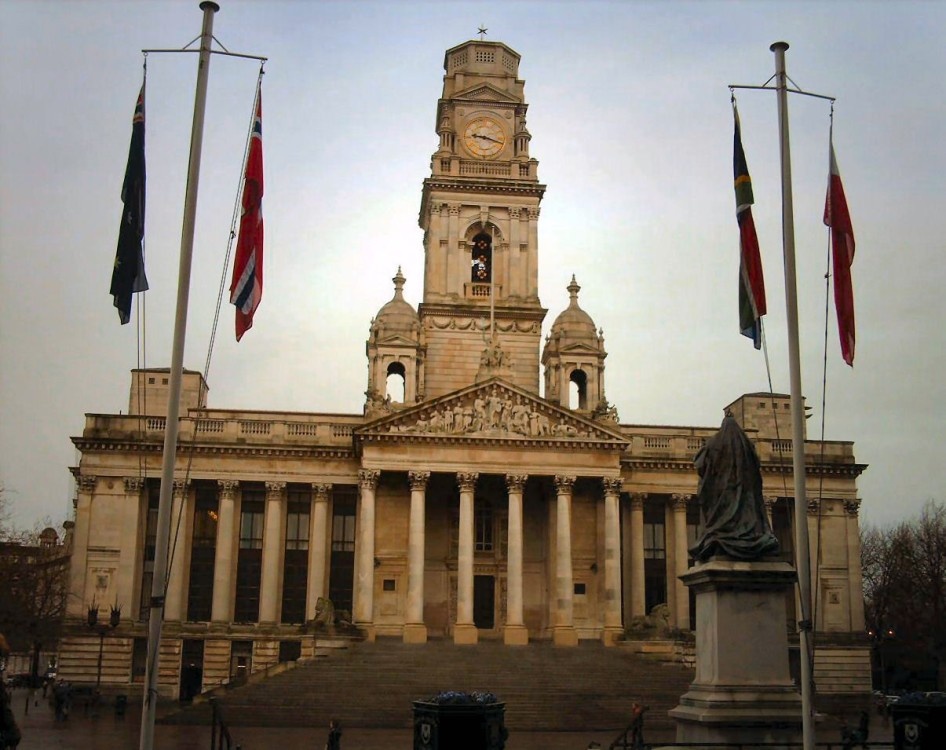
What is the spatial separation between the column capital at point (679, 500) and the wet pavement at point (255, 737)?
19036 mm

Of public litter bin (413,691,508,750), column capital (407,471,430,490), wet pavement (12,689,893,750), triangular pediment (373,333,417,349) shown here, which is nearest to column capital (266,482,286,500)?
column capital (407,471,430,490)

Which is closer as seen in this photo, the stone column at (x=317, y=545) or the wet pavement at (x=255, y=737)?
the wet pavement at (x=255, y=737)

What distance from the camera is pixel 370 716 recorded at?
42.2 m

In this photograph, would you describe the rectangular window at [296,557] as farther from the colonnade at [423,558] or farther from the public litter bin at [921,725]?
the public litter bin at [921,725]

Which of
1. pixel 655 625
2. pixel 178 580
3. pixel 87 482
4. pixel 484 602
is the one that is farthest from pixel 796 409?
pixel 87 482

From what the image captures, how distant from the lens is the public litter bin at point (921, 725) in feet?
52.4

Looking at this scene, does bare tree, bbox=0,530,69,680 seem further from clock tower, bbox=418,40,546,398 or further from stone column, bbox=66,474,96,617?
clock tower, bbox=418,40,546,398

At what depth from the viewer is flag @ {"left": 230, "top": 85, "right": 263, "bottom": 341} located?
21.1 m

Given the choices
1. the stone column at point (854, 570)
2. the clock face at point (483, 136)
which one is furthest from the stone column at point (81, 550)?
the stone column at point (854, 570)

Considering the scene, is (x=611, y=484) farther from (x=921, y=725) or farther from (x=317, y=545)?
(x=921, y=725)

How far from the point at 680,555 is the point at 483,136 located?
2764 cm

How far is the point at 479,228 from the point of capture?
67.4m

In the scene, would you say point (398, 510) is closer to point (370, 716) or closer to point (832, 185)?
point (370, 716)

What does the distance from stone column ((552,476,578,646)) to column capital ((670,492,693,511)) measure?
811cm
